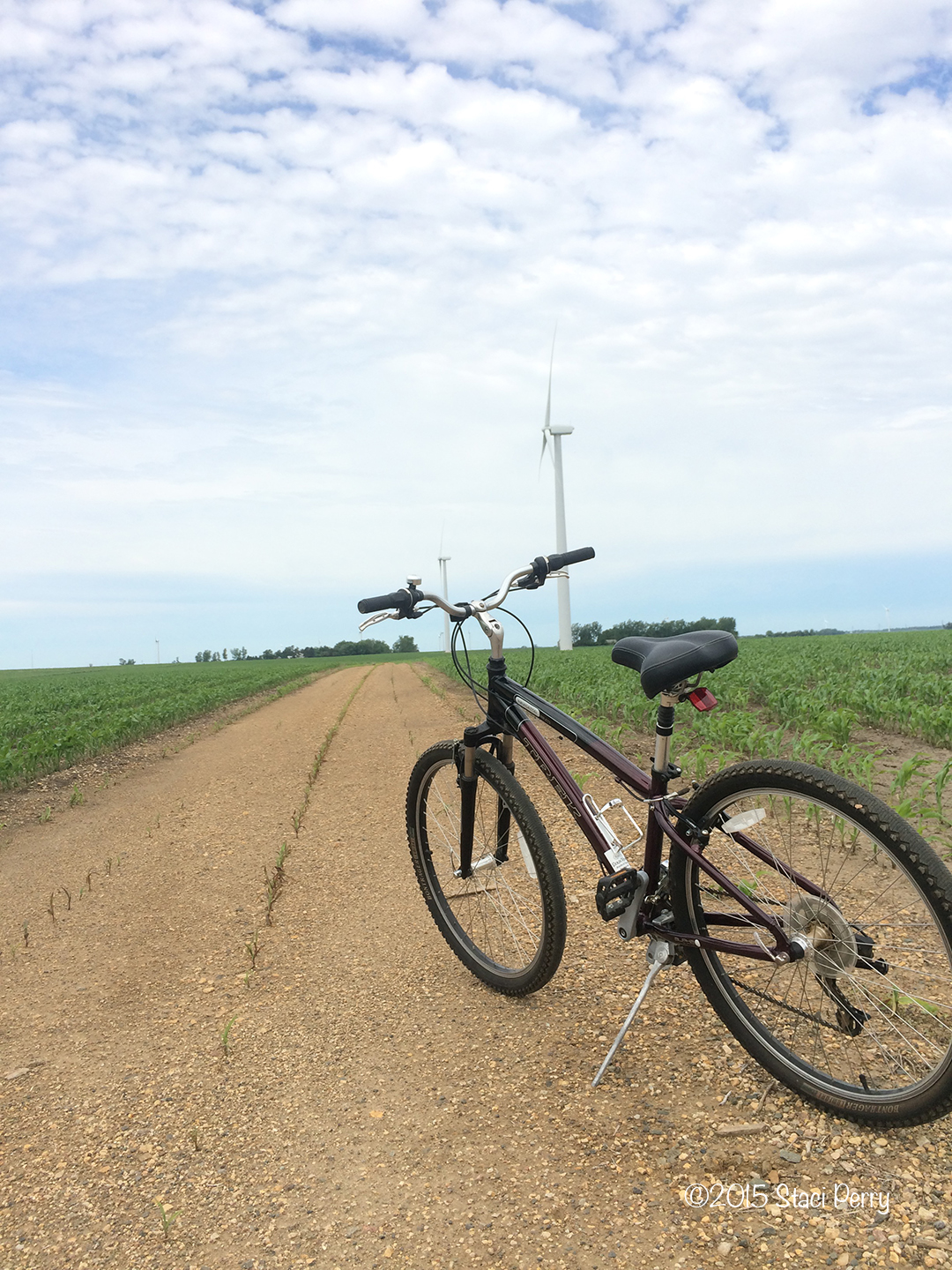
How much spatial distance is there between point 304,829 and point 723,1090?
473 centimetres

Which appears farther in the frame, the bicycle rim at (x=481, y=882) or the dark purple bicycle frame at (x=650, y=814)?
the bicycle rim at (x=481, y=882)

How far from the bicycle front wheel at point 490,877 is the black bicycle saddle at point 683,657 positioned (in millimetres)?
840

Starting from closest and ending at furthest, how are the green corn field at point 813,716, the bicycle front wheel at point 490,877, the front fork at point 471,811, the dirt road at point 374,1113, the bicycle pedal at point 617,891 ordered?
the dirt road at point 374,1113, the bicycle pedal at point 617,891, the bicycle front wheel at point 490,877, the front fork at point 471,811, the green corn field at point 813,716

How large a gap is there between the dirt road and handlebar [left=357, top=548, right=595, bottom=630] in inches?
70.1

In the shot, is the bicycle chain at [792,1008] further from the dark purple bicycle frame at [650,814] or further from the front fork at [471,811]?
the front fork at [471,811]

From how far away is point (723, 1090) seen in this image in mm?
2758

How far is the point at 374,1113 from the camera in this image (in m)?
2.84

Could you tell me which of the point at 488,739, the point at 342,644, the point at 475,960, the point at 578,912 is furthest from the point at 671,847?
the point at 342,644

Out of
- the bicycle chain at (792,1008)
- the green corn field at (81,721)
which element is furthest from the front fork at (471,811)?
the green corn field at (81,721)

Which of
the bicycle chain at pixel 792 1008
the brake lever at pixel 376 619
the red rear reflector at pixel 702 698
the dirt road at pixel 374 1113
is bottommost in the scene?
the dirt road at pixel 374 1113

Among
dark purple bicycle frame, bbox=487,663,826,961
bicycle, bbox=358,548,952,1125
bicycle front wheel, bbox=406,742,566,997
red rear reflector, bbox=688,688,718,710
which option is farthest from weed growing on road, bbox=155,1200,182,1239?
red rear reflector, bbox=688,688,718,710

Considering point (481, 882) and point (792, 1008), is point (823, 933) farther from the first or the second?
point (481, 882)

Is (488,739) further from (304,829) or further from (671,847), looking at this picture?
(304,829)

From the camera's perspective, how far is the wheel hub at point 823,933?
2.48 metres
